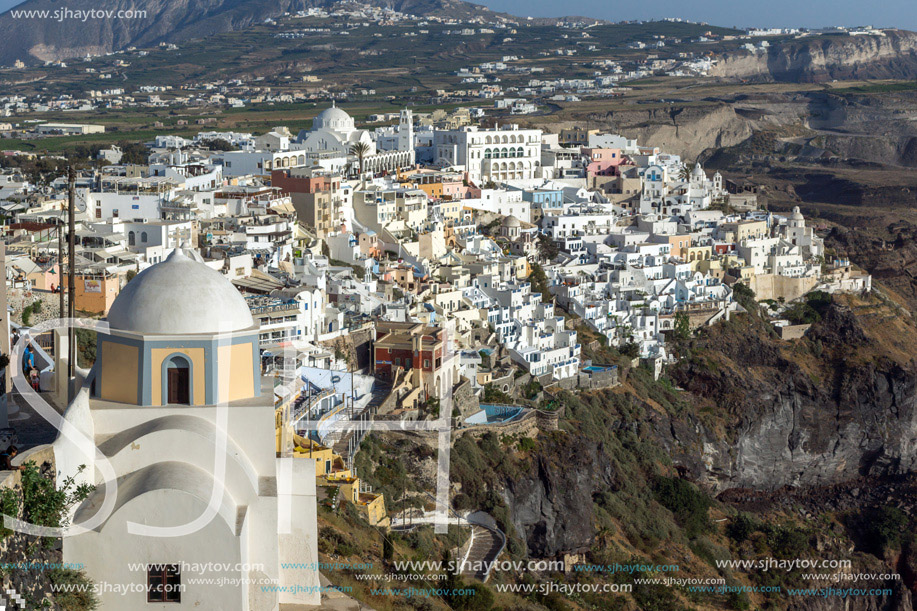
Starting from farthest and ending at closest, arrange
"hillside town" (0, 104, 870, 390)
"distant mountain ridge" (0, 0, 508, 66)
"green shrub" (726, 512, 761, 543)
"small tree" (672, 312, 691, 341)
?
"distant mountain ridge" (0, 0, 508, 66)
"small tree" (672, 312, 691, 341)
"green shrub" (726, 512, 761, 543)
"hillside town" (0, 104, 870, 390)

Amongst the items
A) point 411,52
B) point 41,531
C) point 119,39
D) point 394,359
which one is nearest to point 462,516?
point 394,359

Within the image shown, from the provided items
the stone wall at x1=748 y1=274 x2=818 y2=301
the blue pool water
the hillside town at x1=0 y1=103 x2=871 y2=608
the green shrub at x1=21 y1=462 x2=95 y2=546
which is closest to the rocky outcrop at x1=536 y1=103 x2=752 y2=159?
the hillside town at x1=0 y1=103 x2=871 y2=608

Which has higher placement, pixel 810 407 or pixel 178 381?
pixel 178 381

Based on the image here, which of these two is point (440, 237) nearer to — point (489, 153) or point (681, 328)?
Result: point (681, 328)

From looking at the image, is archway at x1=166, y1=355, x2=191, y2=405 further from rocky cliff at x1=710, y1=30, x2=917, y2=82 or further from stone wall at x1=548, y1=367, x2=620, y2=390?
rocky cliff at x1=710, y1=30, x2=917, y2=82

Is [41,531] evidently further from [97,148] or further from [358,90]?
[358,90]

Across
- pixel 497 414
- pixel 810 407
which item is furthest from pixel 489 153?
pixel 497 414

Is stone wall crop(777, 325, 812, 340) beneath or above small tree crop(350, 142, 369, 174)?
beneath
